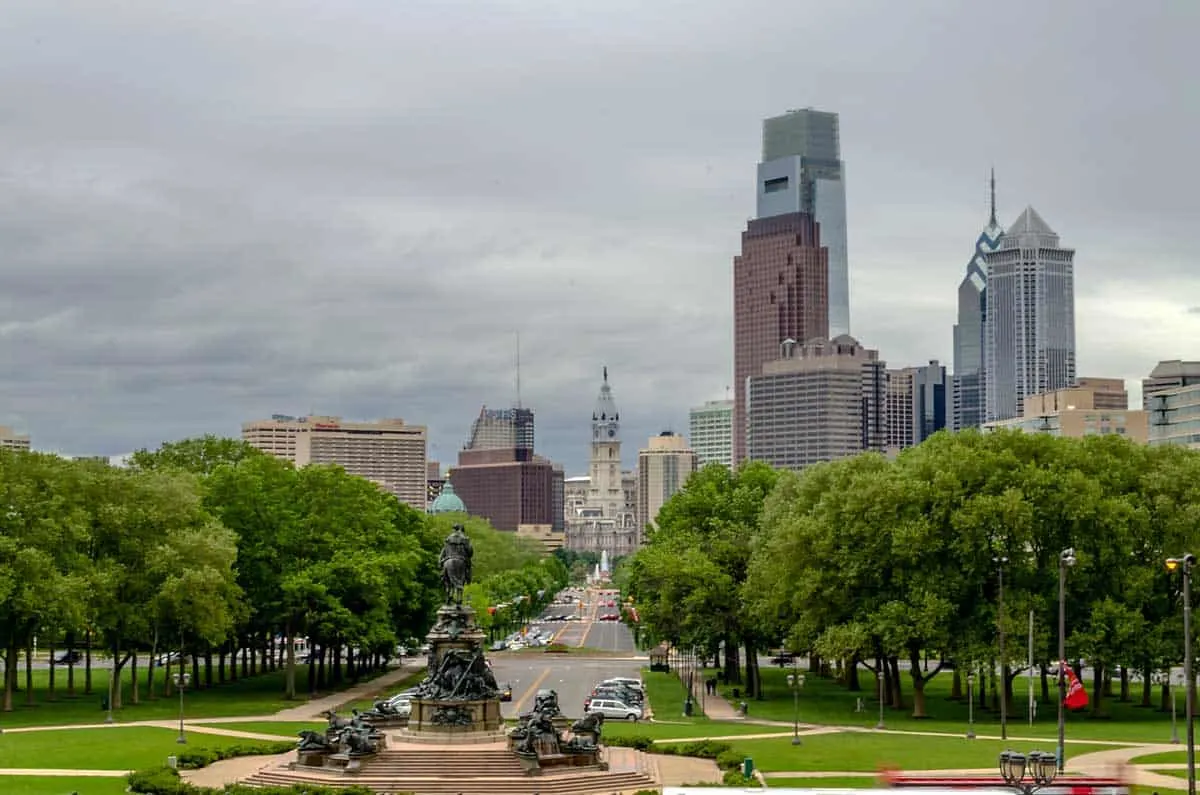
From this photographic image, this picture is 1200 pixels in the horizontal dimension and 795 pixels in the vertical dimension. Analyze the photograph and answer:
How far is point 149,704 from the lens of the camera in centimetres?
9350

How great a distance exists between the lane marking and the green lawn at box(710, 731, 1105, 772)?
740 inches

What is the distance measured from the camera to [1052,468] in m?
85.4

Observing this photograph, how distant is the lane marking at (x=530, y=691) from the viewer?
302ft

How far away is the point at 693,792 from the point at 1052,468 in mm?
47916

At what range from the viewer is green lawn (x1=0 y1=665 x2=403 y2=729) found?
8506cm

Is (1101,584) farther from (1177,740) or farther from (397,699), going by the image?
(397,699)

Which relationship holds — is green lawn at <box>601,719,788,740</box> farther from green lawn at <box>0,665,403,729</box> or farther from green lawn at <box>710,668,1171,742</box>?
green lawn at <box>0,665,403,729</box>

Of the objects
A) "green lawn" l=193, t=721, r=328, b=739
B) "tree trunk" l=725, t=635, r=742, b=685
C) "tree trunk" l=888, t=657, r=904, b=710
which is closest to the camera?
"green lawn" l=193, t=721, r=328, b=739

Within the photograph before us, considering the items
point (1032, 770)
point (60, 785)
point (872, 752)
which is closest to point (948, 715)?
point (872, 752)

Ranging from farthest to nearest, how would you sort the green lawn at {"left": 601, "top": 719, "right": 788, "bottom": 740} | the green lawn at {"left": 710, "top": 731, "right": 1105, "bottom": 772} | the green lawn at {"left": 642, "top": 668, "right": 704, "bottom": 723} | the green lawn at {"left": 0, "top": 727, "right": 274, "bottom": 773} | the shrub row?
the green lawn at {"left": 642, "top": 668, "right": 704, "bottom": 723} → the green lawn at {"left": 601, "top": 719, "right": 788, "bottom": 740} → the green lawn at {"left": 0, "top": 727, "right": 274, "bottom": 773} → the green lawn at {"left": 710, "top": 731, "right": 1105, "bottom": 772} → the shrub row

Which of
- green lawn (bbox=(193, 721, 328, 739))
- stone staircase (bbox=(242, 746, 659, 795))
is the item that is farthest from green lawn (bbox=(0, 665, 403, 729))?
stone staircase (bbox=(242, 746, 659, 795))

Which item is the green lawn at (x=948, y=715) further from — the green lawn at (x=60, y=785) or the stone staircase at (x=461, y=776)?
the green lawn at (x=60, y=785)

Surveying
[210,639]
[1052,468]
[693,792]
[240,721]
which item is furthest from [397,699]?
[693,792]

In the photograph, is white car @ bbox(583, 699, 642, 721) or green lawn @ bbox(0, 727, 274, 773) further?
white car @ bbox(583, 699, 642, 721)
